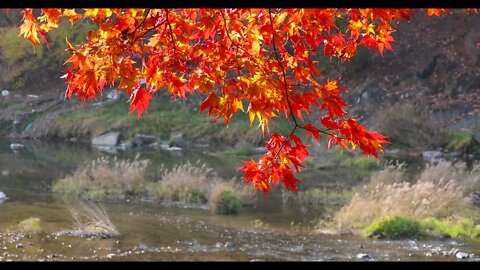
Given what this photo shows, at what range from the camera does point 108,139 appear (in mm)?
22625

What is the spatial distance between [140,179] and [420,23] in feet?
54.6

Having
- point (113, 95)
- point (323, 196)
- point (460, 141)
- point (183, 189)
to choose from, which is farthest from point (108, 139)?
point (323, 196)

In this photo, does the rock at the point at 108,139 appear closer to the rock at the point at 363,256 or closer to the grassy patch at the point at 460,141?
the grassy patch at the point at 460,141

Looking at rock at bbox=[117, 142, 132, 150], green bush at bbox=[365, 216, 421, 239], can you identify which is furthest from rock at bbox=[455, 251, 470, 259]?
rock at bbox=[117, 142, 132, 150]

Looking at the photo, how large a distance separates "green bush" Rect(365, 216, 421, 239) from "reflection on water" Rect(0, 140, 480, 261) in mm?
314

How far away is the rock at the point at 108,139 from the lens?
73.5 feet

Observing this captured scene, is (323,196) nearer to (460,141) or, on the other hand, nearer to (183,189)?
(183,189)

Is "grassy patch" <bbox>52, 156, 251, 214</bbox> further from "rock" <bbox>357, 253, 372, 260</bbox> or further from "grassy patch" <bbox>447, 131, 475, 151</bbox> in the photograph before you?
"grassy patch" <bbox>447, 131, 475, 151</bbox>

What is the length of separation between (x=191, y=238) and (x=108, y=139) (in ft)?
45.3

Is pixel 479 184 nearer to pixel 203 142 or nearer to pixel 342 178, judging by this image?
pixel 342 178

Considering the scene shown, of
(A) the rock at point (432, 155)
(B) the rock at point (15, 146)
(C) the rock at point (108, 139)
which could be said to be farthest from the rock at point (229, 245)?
(C) the rock at point (108, 139)

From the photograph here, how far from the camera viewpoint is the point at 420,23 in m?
26.9

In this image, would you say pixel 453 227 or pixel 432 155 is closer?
pixel 453 227

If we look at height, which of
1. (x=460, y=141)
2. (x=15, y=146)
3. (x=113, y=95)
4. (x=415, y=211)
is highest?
(x=113, y=95)
